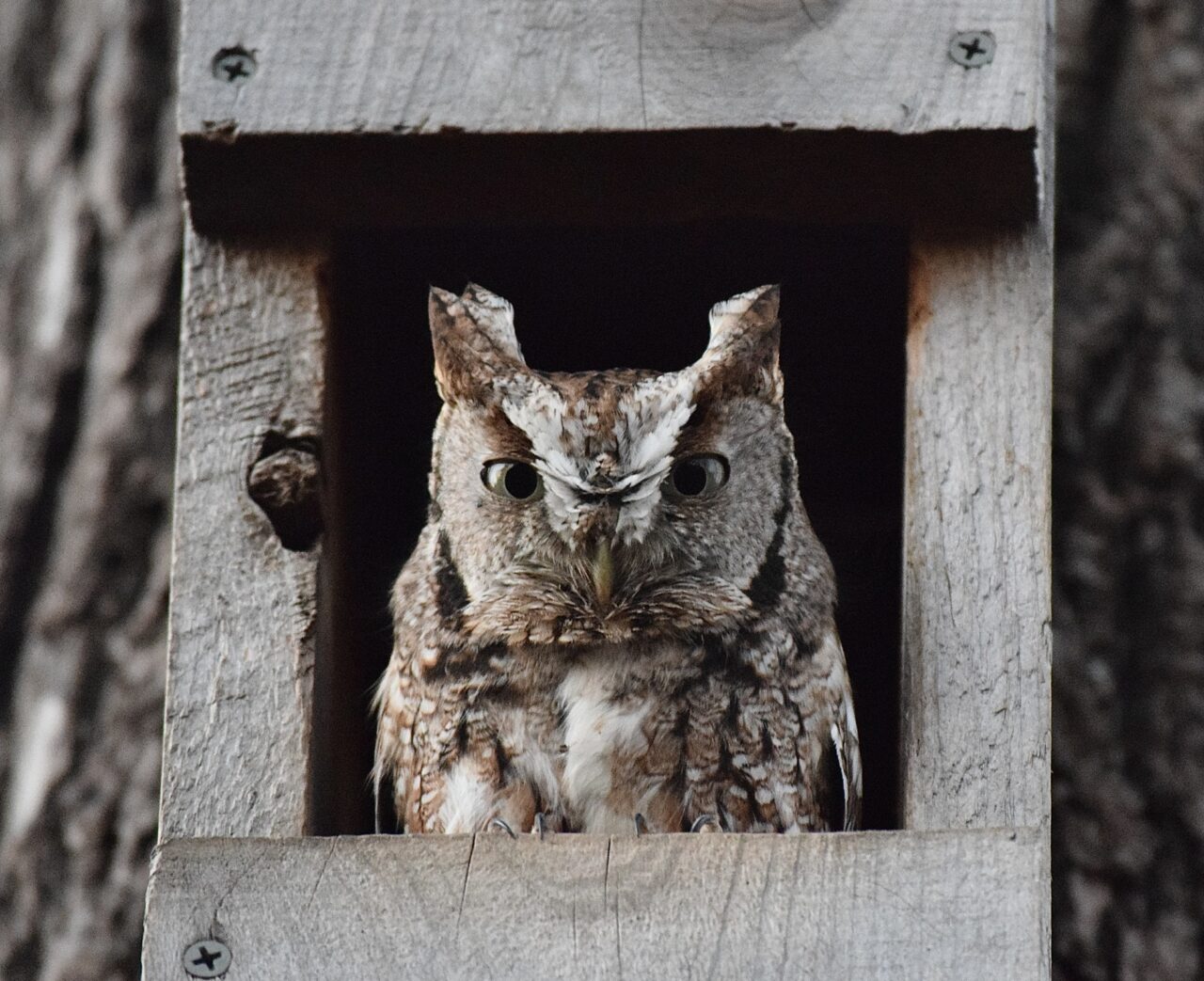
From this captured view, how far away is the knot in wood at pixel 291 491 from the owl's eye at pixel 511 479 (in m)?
0.22

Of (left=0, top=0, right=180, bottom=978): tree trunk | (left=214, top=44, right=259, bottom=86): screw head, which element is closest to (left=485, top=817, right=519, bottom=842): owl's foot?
(left=0, top=0, right=180, bottom=978): tree trunk

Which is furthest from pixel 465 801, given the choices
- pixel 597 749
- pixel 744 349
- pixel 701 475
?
pixel 744 349

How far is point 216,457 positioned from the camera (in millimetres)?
2521

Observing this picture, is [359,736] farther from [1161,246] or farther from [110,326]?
[1161,246]

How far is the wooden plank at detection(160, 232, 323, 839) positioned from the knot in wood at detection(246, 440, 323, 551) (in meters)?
0.01

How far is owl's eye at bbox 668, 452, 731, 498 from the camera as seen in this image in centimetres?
256

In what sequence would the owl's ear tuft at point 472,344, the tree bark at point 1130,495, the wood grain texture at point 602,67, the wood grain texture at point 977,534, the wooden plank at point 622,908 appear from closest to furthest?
1. the wooden plank at point 622,908
2. the wood grain texture at point 977,534
3. the wood grain texture at point 602,67
4. the owl's ear tuft at point 472,344
5. the tree bark at point 1130,495

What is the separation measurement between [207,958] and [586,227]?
116cm

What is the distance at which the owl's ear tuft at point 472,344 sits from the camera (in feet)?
8.41

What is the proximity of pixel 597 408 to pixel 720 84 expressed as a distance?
43cm

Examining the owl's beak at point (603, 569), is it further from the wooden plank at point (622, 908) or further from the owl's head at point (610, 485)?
the wooden plank at point (622, 908)

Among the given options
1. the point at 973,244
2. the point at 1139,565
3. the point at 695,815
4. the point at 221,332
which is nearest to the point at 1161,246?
the point at 1139,565

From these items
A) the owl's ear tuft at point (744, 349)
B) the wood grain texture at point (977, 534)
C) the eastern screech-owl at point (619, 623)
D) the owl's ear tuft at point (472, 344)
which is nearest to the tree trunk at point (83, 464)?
the eastern screech-owl at point (619, 623)

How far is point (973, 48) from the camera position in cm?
247
